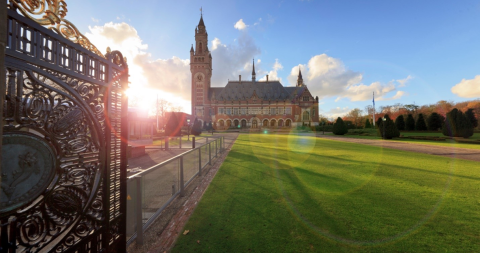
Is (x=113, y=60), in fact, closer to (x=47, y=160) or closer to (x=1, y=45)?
(x=1, y=45)

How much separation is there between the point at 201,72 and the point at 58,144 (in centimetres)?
6152

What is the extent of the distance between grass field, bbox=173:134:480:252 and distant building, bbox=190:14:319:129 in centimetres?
5527

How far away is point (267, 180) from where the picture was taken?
6.07m

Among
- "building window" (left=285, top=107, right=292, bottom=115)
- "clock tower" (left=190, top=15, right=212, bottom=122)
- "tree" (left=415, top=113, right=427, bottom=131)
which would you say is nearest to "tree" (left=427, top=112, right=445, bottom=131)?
"tree" (left=415, top=113, right=427, bottom=131)

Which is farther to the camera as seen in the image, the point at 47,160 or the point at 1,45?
the point at 47,160

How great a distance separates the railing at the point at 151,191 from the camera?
2822 mm

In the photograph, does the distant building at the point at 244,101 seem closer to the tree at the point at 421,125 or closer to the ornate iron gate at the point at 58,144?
the tree at the point at 421,125

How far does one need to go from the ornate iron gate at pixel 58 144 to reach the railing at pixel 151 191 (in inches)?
11.8

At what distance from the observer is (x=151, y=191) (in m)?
3.49

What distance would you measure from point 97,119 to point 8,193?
0.96m

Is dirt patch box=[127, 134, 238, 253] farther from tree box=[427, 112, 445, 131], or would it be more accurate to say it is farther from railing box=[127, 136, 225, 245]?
tree box=[427, 112, 445, 131]

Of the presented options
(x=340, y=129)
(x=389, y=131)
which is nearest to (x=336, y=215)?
(x=389, y=131)

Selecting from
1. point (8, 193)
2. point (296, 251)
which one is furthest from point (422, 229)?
point (8, 193)

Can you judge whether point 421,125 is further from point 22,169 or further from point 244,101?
point 22,169
